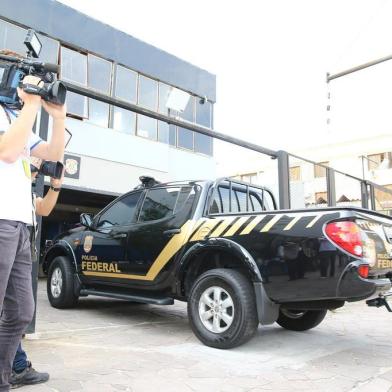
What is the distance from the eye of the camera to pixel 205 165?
1822 centimetres

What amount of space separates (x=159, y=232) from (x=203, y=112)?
13682 millimetres

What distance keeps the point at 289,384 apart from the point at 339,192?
702cm

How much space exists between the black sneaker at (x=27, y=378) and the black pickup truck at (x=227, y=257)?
184 centimetres

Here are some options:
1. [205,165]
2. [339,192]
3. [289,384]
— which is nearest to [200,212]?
[289,384]

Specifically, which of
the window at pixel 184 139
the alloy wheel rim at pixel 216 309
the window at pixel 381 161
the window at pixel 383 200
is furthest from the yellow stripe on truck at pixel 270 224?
the window at pixel 381 161

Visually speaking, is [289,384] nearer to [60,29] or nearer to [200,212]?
[200,212]

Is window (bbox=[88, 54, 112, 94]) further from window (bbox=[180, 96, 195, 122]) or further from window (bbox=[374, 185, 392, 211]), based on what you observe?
window (bbox=[374, 185, 392, 211])

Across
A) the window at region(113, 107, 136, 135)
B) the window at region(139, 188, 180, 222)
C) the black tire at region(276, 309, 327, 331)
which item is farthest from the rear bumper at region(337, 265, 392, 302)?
the window at region(113, 107, 136, 135)

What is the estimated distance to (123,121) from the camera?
1545 cm

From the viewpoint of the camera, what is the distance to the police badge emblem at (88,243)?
20.7ft

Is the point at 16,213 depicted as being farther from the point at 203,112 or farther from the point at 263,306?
the point at 203,112

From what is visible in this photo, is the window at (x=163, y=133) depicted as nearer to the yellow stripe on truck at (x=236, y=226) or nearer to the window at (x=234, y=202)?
the window at (x=234, y=202)

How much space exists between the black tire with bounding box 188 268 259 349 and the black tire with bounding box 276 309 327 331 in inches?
45.7

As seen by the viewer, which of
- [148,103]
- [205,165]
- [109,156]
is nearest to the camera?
[109,156]
